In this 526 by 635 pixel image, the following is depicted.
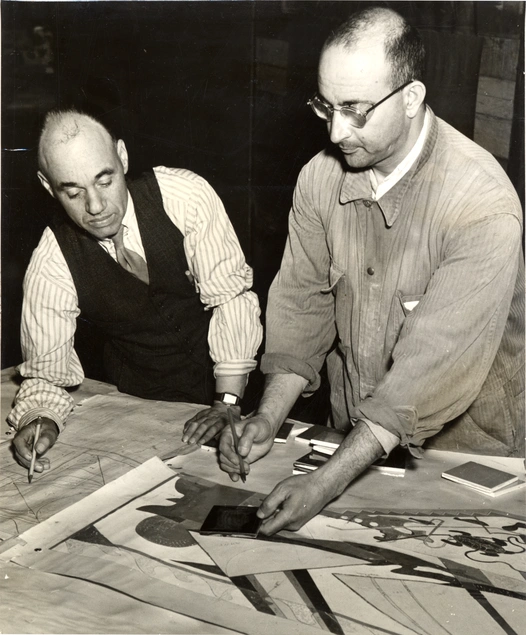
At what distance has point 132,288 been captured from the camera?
1611 millimetres

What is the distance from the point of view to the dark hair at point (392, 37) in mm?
1264

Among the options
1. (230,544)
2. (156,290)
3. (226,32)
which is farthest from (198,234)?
(230,544)

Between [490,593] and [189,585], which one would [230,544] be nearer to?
[189,585]

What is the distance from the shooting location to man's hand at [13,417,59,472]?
4.71 feet

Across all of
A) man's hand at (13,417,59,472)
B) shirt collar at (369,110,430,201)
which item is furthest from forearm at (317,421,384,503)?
man's hand at (13,417,59,472)

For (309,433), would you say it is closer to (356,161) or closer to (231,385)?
(231,385)

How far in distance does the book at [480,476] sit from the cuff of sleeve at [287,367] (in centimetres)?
36

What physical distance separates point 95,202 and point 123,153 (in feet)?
0.39

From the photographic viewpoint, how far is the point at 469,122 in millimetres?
1425

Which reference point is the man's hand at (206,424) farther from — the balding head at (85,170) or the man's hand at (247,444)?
the balding head at (85,170)

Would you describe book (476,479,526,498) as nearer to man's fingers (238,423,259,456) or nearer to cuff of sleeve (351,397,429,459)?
cuff of sleeve (351,397,429,459)

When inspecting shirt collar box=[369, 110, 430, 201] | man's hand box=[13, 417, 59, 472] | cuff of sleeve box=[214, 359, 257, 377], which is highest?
shirt collar box=[369, 110, 430, 201]

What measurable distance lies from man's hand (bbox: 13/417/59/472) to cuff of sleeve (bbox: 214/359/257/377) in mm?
366

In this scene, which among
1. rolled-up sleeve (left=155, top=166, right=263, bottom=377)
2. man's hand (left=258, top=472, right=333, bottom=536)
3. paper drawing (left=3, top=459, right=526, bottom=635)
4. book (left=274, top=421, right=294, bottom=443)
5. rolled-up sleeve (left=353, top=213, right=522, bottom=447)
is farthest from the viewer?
rolled-up sleeve (left=155, top=166, right=263, bottom=377)
